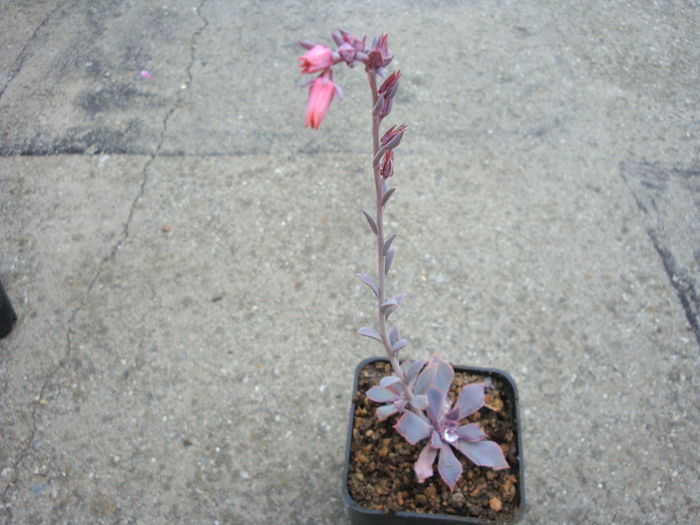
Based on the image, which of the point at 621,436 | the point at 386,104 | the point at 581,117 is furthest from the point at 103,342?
the point at 581,117

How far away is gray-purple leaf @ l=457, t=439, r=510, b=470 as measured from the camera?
4.27ft

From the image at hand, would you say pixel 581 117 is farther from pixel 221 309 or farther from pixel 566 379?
pixel 221 309

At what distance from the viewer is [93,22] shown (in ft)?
10.5

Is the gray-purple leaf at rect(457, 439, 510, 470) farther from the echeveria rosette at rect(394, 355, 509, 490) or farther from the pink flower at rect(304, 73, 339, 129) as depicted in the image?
the pink flower at rect(304, 73, 339, 129)

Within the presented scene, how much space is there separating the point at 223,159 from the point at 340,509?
4.84 feet

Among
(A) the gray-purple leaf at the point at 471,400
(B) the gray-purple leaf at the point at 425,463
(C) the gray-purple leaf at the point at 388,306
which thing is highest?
(C) the gray-purple leaf at the point at 388,306

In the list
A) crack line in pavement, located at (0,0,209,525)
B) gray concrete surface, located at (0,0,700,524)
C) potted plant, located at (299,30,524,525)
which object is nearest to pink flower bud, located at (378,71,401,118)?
potted plant, located at (299,30,524,525)

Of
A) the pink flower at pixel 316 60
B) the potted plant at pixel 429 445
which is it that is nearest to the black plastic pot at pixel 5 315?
the potted plant at pixel 429 445

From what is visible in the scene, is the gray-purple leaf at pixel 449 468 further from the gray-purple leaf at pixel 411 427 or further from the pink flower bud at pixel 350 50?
the pink flower bud at pixel 350 50

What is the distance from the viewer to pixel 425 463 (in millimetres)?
1325

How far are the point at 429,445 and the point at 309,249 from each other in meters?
1.06

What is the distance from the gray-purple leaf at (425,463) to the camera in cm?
130

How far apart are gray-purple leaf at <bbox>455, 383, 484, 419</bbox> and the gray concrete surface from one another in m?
0.49

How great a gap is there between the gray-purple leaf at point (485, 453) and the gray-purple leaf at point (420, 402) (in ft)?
0.41
